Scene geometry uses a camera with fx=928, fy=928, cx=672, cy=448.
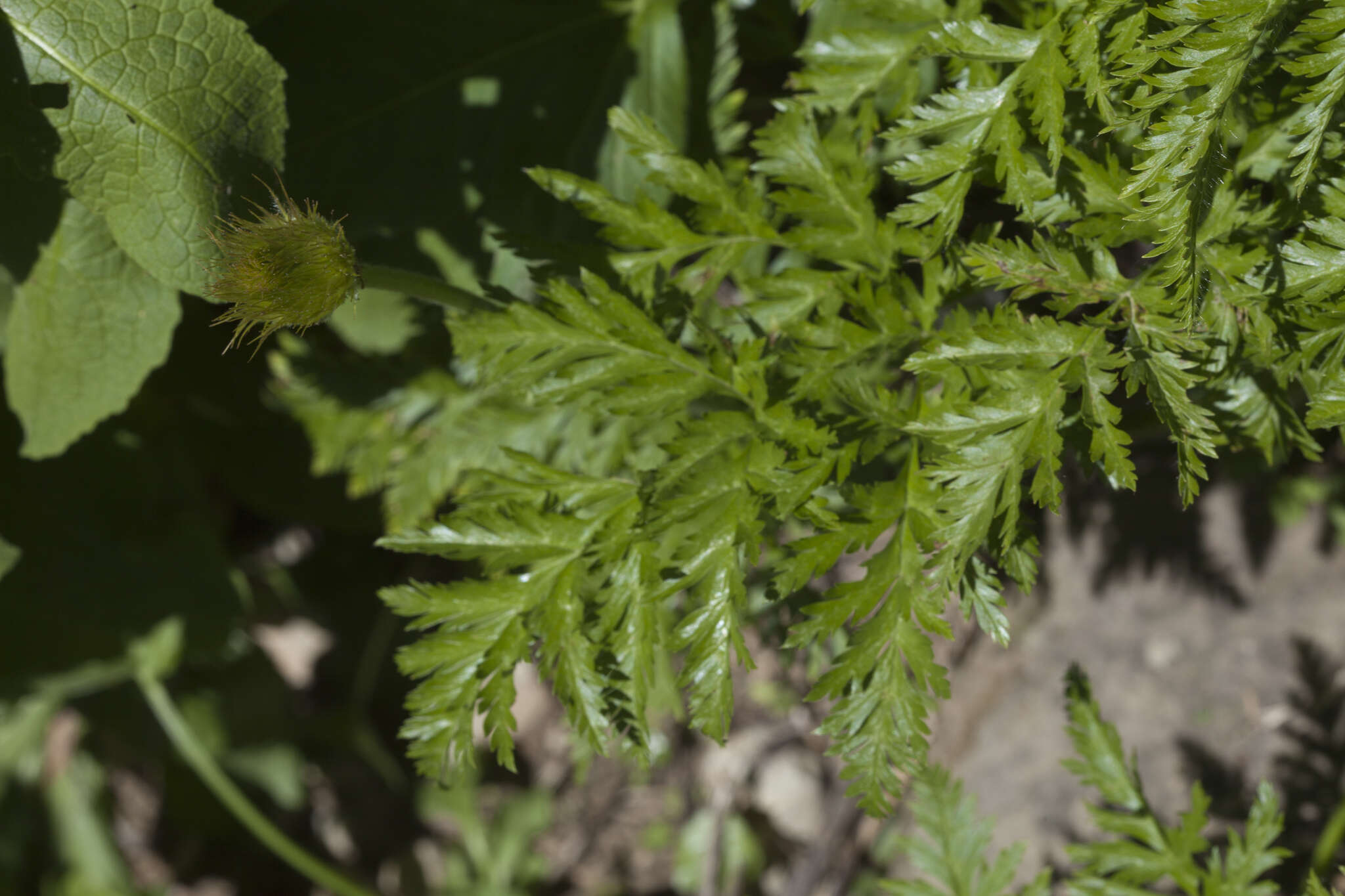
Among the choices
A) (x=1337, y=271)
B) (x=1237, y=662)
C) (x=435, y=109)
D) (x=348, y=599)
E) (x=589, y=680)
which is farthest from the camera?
(x=348, y=599)

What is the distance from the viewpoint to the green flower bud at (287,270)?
4.33ft

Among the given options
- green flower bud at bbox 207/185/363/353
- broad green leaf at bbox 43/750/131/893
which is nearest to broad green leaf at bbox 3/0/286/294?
green flower bud at bbox 207/185/363/353

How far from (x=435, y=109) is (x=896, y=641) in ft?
5.15

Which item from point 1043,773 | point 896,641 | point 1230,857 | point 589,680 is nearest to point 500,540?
point 589,680

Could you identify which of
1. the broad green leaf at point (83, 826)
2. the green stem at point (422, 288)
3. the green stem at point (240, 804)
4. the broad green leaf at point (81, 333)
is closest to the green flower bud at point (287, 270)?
the green stem at point (422, 288)

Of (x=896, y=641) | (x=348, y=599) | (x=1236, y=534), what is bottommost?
(x=348, y=599)

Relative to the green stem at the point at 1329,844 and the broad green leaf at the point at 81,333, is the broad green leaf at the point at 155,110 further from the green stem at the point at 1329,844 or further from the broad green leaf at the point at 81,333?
the green stem at the point at 1329,844

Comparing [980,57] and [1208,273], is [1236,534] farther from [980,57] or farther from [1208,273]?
A: [980,57]

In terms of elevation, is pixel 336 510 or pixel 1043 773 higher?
pixel 336 510

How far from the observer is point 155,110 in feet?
5.20

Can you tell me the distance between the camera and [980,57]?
148 cm

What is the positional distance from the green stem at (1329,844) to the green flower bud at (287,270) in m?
2.43

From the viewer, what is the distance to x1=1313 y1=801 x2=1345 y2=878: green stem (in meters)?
2.14

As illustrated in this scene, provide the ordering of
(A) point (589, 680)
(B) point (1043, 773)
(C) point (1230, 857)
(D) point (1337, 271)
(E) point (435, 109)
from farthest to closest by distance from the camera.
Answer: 1. (B) point (1043, 773)
2. (E) point (435, 109)
3. (C) point (1230, 857)
4. (A) point (589, 680)
5. (D) point (1337, 271)
